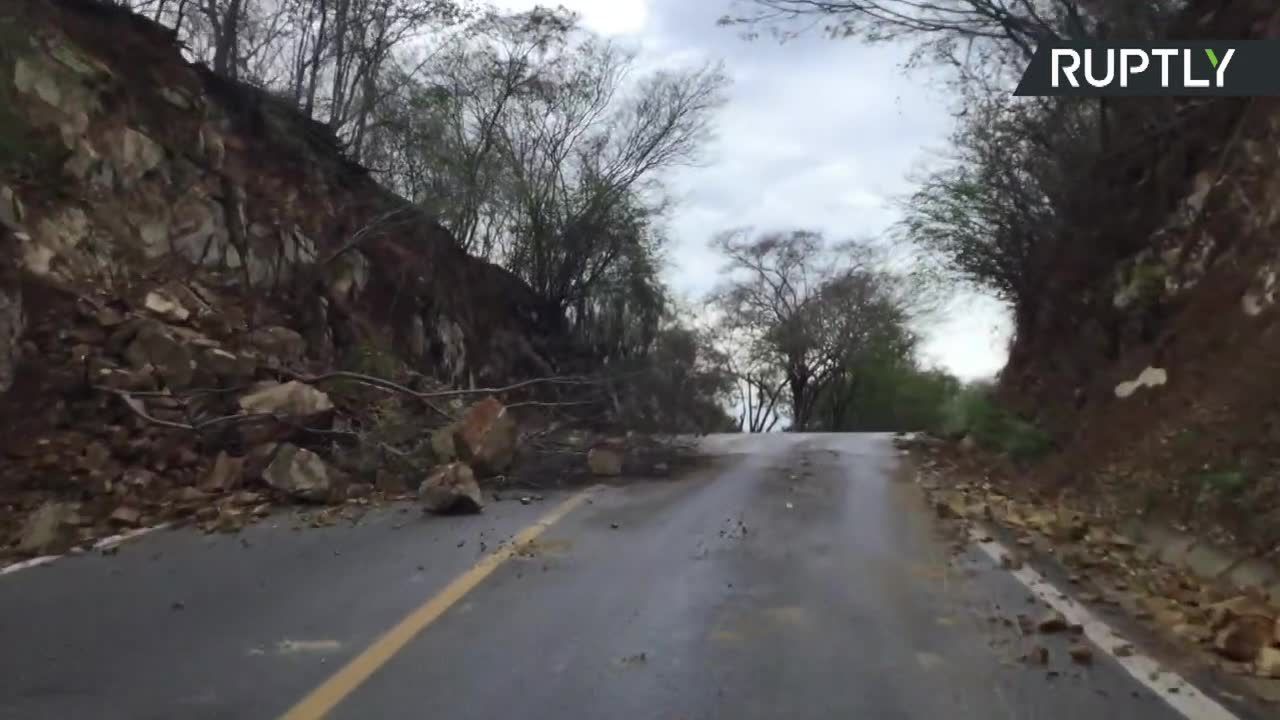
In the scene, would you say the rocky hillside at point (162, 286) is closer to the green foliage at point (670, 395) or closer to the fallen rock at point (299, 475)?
the fallen rock at point (299, 475)

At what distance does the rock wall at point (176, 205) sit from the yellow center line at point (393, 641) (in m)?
6.76

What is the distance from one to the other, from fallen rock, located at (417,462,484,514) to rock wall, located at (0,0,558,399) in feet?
14.9

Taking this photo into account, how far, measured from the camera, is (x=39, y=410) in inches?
504

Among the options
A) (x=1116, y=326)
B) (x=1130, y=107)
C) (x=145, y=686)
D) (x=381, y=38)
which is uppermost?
(x=381, y=38)

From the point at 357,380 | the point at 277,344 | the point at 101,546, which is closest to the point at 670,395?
the point at 357,380

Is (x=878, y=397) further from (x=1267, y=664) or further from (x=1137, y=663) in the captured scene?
(x=1267, y=664)

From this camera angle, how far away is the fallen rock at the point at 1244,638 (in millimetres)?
6410

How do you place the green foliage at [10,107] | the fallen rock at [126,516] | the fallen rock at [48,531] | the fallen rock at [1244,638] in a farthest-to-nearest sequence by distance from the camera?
the green foliage at [10,107] < the fallen rock at [126,516] < the fallen rock at [48,531] < the fallen rock at [1244,638]

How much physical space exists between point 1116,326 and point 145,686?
13.2m

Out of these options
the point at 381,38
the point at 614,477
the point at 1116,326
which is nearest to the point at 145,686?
the point at 614,477

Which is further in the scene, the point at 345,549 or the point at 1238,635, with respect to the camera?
the point at 345,549

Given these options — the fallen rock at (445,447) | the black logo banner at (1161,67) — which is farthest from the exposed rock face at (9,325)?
the black logo banner at (1161,67)

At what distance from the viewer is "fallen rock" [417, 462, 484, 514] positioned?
39.0 feet

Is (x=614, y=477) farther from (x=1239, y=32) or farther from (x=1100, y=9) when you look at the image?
(x=1239, y=32)
